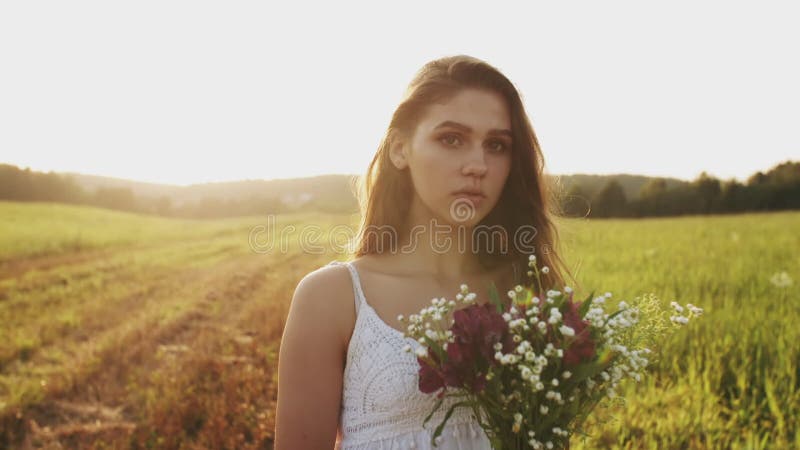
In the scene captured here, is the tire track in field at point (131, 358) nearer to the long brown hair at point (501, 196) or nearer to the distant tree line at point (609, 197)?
the long brown hair at point (501, 196)

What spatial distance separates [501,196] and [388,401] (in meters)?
1.17

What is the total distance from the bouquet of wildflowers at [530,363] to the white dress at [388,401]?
0.54 m

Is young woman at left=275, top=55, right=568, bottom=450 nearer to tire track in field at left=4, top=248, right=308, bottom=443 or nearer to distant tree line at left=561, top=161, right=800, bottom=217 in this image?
tire track in field at left=4, top=248, right=308, bottom=443

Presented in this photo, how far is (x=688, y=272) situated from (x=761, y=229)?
8.30 meters

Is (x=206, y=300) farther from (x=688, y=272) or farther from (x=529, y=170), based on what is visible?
(x=529, y=170)

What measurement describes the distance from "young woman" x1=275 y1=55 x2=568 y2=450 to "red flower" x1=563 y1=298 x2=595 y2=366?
73 centimetres

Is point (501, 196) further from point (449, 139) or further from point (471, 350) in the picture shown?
point (471, 350)

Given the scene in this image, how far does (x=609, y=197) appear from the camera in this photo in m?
35.8

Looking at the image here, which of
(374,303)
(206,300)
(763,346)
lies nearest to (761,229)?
(763,346)

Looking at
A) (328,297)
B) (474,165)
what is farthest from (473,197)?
(328,297)

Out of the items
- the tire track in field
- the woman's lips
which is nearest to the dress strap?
the woman's lips

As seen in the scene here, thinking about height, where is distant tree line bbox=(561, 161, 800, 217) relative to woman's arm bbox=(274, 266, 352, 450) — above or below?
above

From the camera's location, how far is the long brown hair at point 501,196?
2.46 m

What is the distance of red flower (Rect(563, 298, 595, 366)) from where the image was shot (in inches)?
61.9
